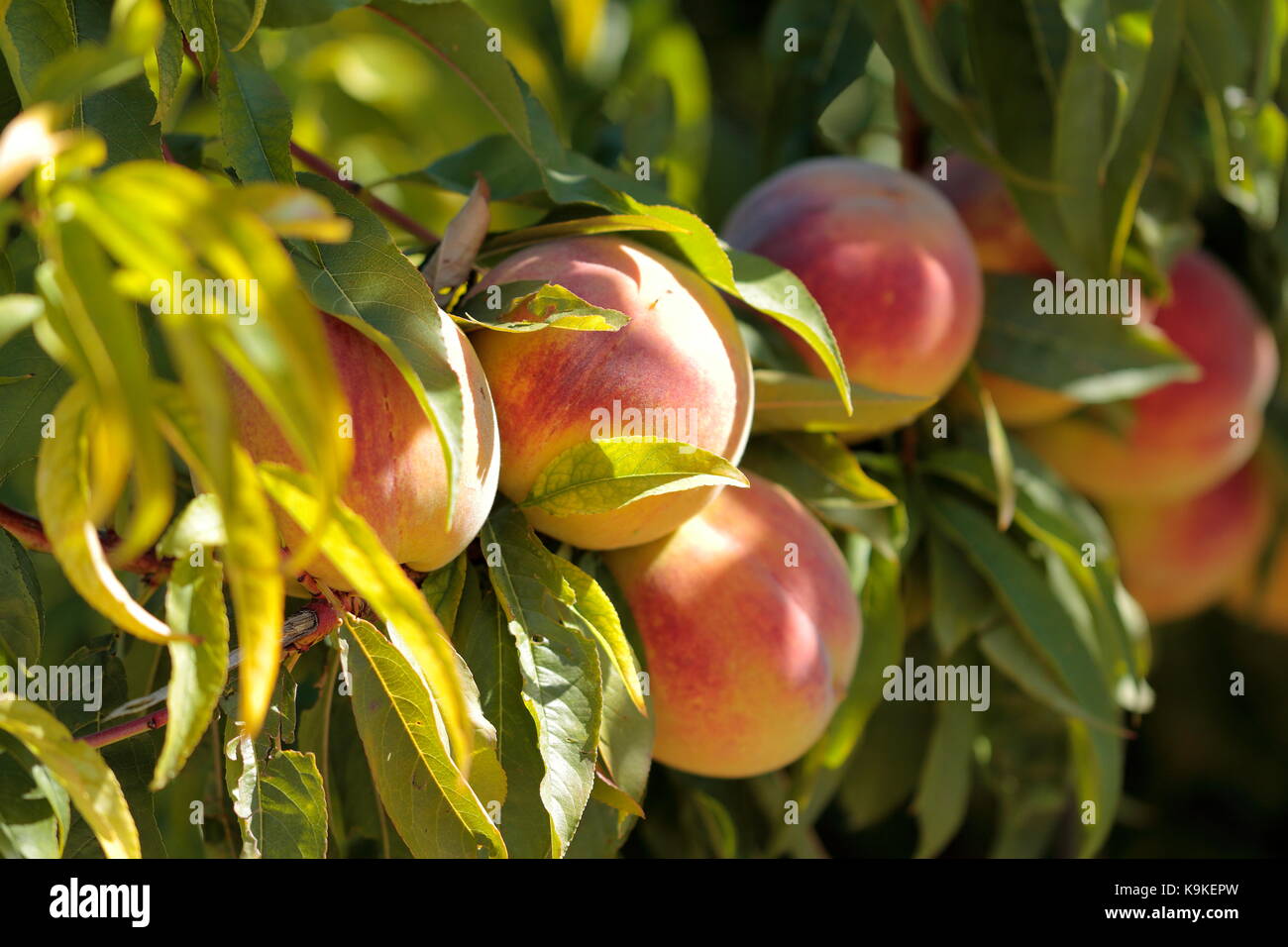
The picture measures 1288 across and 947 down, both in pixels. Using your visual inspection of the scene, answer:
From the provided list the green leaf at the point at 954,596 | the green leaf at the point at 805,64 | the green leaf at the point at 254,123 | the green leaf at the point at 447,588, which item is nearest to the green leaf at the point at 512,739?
the green leaf at the point at 447,588

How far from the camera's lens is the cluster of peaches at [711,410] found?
496 mm

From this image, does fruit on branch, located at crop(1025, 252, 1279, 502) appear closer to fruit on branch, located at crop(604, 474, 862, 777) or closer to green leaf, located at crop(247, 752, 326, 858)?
fruit on branch, located at crop(604, 474, 862, 777)

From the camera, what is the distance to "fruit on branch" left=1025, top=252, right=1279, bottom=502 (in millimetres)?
1023

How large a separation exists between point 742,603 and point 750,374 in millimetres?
120

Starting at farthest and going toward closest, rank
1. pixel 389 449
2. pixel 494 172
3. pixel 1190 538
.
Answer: pixel 1190 538
pixel 494 172
pixel 389 449

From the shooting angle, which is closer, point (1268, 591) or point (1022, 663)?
point (1022, 663)

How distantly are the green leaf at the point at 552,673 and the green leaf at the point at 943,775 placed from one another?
42cm

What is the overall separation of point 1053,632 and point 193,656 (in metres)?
0.58

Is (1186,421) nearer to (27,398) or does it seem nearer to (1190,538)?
(1190,538)

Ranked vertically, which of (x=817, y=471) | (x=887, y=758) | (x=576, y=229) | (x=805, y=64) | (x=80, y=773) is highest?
(x=805, y=64)

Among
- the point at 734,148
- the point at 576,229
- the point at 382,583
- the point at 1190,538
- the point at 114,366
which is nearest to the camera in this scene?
the point at 114,366

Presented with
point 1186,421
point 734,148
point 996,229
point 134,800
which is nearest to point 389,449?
point 134,800

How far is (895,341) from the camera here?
765mm

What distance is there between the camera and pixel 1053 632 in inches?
31.9
